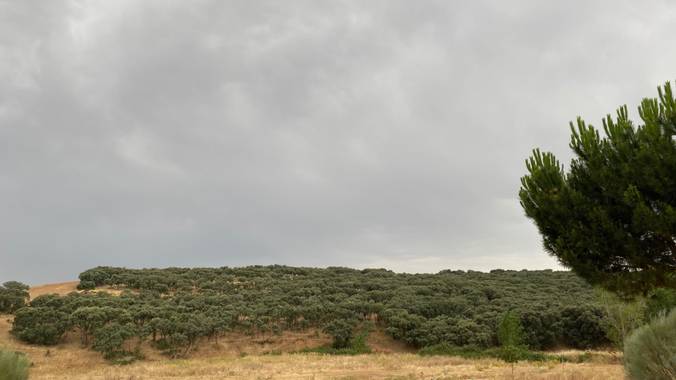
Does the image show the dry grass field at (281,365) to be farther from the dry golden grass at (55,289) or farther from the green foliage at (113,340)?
the dry golden grass at (55,289)

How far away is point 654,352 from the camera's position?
12.8m

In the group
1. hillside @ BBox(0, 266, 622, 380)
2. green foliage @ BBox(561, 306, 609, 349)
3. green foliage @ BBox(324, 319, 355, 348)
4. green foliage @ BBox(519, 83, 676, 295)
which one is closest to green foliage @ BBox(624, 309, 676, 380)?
green foliage @ BBox(519, 83, 676, 295)

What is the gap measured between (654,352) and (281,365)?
79.2 ft

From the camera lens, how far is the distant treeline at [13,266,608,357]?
43.8 metres

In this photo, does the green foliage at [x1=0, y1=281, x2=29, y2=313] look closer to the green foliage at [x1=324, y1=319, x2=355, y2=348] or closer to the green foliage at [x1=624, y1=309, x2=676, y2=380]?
the green foliage at [x1=324, y1=319, x2=355, y2=348]

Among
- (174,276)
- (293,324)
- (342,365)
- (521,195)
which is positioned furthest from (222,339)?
(521,195)

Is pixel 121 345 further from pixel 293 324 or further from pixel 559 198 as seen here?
pixel 559 198

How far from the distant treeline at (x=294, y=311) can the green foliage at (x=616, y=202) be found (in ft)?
99.4

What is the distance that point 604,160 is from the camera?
15805 millimetres

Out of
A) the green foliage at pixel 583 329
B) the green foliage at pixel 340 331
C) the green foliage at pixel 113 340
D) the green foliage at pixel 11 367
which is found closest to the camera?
the green foliage at pixel 11 367

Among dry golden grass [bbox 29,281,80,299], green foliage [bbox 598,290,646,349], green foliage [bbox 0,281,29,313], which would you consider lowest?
green foliage [bbox 598,290,646,349]

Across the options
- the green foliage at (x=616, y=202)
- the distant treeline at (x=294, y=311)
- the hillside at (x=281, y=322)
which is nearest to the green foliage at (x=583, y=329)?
the distant treeline at (x=294, y=311)

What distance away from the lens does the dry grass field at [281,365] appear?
26.6 meters

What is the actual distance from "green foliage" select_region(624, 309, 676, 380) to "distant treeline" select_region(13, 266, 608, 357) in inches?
1276
